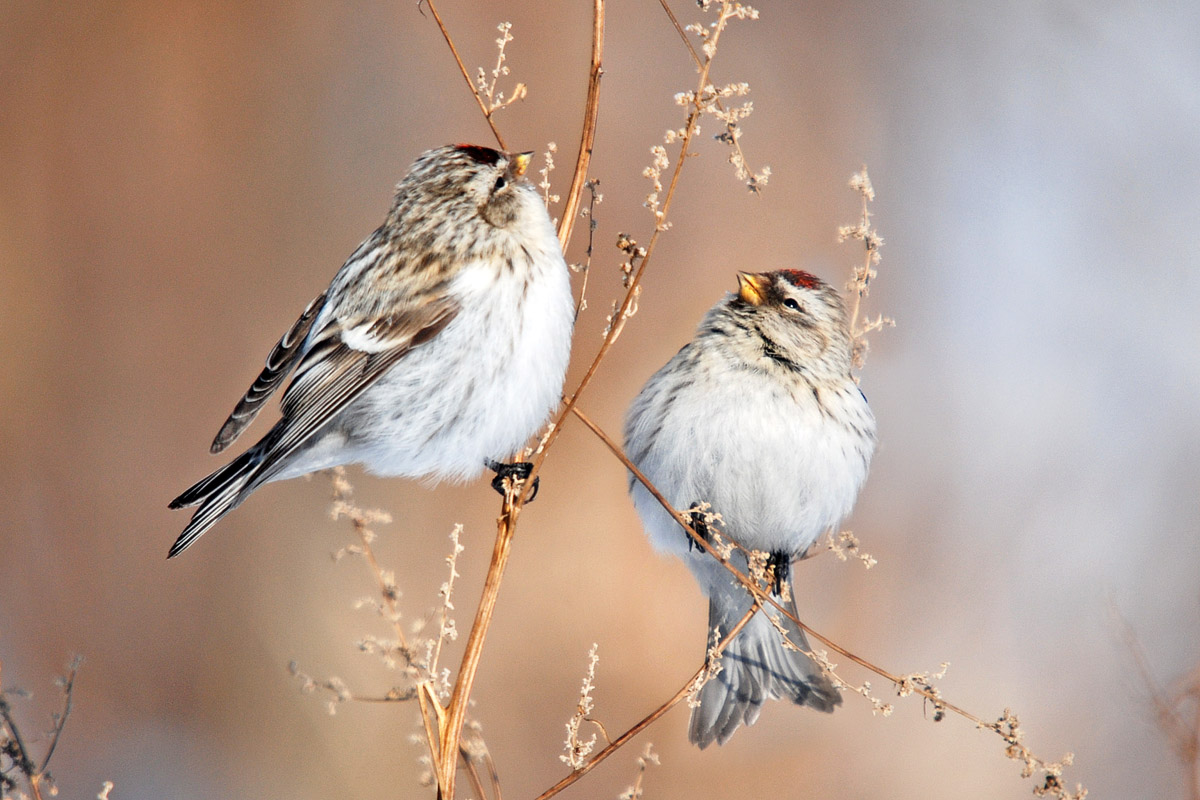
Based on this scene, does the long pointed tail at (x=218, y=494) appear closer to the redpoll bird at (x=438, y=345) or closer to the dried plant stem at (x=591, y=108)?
the redpoll bird at (x=438, y=345)

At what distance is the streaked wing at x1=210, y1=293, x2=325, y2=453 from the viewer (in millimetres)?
1990

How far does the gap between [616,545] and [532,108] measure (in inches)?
80.6

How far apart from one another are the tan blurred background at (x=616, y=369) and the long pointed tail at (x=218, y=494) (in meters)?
2.27

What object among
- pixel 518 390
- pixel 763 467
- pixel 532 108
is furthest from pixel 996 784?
pixel 532 108

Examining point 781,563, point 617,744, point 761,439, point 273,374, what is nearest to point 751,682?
point 781,563

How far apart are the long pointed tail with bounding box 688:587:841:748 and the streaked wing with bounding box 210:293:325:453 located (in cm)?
132

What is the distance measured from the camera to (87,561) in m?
4.41

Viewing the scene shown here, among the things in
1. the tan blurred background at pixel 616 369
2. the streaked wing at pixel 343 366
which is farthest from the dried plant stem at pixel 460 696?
the tan blurred background at pixel 616 369

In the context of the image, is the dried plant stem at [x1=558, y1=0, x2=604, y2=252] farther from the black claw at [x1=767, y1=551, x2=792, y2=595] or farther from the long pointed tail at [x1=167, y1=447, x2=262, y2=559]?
the black claw at [x1=767, y1=551, x2=792, y2=595]

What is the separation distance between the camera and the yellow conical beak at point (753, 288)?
2.59 meters

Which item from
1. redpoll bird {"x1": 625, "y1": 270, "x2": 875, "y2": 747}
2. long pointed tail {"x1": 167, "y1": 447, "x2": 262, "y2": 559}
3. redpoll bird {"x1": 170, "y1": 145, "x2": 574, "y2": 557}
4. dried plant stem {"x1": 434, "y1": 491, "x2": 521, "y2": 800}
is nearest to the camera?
dried plant stem {"x1": 434, "y1": 491, "x2": 521, "y2": 800}

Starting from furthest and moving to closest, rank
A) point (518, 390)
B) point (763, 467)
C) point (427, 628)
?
point (763, 467), point (518, 390), point (427, 628)

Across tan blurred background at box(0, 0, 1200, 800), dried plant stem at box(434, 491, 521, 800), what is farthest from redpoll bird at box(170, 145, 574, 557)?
tan blurred background at box(0, 0, 1200, 800)

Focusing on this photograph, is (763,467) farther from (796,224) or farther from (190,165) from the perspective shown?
(190,165)
